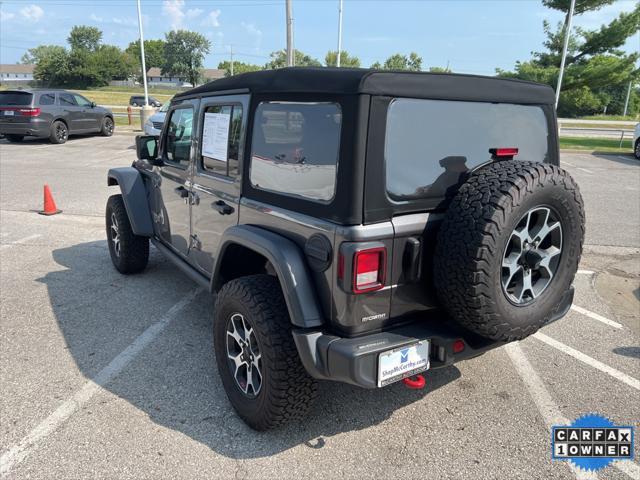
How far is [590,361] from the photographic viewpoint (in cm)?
349

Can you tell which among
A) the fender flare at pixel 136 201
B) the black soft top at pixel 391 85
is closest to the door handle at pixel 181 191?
the fender flare at pixel 136 201

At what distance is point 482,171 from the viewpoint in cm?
244

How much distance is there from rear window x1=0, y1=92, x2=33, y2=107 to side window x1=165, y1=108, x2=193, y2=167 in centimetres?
1342

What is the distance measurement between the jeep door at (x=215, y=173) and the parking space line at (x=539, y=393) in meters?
2.18

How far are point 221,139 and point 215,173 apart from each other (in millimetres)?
239

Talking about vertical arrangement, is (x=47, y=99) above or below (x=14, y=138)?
above

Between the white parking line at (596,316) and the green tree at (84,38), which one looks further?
the green tree at (84,38)

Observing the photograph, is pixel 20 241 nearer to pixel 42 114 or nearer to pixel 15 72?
pixel 42 114

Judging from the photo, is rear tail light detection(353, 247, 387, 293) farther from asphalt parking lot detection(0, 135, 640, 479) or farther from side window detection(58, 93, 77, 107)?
side window detection(58, 93, 77, 107)

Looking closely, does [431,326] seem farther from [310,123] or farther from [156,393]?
[156,393]

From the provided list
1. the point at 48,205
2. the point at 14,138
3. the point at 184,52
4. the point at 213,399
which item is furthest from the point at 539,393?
the point at 184,52

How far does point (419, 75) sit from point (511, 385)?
6.87ft

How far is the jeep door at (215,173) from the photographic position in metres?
3.00

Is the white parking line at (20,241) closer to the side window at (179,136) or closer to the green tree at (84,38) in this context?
the side window at (179,136)
